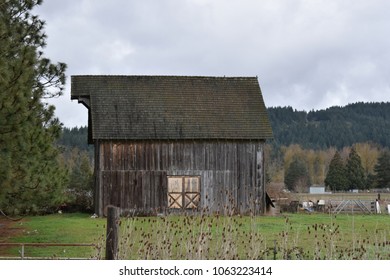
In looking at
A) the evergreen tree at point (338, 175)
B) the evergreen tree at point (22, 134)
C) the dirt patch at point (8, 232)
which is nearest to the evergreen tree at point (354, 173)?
the evergreen tree at point (338, 175)

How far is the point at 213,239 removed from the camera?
20.3 meters

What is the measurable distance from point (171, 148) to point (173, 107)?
Answer: 2.53 meters

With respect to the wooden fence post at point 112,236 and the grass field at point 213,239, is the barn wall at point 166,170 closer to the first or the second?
the grass field at point 213,239

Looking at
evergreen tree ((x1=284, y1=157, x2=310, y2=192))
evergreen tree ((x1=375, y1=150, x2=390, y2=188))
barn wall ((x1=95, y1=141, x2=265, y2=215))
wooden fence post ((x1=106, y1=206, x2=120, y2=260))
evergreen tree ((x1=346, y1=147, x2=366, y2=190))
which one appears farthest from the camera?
evergreen tree ((x1=284, y1=157, x2=310, y2=192))

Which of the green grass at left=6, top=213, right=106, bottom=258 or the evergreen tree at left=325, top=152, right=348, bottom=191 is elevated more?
the evergreen tree at left=325, top=152, right=348, bottom=191

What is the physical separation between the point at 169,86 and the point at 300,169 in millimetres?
86780

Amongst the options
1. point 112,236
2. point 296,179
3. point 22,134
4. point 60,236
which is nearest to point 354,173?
point 296,179

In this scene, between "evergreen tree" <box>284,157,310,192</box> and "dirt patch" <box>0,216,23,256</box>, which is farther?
"evergreen tree" <box>284,157,310,192</box>

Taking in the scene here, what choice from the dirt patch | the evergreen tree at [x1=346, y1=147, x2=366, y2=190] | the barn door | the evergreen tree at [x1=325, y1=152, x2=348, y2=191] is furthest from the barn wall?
the evergreen tree at [x1=346, y1=147, x2=366, y2=190]

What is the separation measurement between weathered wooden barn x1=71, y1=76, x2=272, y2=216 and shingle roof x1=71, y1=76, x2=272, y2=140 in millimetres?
52

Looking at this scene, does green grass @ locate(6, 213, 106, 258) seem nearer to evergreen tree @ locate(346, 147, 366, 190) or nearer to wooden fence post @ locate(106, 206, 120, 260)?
wooden fence post @ locate(106, 206, 120, 260)

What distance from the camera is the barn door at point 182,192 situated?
35.1m

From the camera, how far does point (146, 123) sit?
35656 mm

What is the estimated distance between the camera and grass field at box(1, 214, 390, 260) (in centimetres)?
1074
